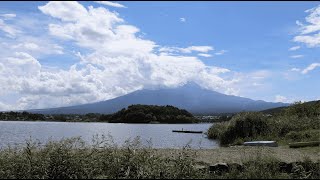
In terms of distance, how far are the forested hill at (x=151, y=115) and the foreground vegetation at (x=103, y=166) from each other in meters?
109

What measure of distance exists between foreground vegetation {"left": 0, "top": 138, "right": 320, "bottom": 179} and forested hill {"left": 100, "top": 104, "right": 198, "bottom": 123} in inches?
4294

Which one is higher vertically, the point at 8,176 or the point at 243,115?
the point at 243,115

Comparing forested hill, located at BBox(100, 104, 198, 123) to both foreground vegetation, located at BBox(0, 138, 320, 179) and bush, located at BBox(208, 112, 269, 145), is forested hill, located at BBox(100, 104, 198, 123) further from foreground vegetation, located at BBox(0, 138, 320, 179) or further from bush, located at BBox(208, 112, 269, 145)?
foreground vegetation, located at BBox(0, 138, 320, 179)

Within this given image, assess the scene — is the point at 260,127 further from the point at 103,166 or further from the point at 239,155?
the point at 103,166

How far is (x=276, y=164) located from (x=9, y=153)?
7.73 metres

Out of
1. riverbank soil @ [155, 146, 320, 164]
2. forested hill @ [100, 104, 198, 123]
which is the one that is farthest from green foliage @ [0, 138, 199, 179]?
forested hill @ [100, 104, 198, 123]

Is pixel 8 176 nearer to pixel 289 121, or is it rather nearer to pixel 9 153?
pixel 9 153

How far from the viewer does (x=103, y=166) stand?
10.9 meters

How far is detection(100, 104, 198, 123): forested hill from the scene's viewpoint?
121500mm

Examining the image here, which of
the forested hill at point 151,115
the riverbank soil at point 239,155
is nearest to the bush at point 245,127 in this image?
the riverbank soil at point 239,155

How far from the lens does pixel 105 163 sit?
10922mm

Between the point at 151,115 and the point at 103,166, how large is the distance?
110702mm

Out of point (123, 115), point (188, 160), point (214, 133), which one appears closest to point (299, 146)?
point (188, 160)

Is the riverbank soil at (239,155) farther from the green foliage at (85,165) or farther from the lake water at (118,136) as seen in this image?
the green foliage at (85,165)
